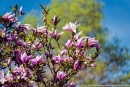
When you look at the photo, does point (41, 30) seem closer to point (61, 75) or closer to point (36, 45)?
point (36, 45)

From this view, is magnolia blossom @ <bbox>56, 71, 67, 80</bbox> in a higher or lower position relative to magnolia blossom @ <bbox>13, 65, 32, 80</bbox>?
lower

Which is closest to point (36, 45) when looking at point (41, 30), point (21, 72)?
point (41, 30)

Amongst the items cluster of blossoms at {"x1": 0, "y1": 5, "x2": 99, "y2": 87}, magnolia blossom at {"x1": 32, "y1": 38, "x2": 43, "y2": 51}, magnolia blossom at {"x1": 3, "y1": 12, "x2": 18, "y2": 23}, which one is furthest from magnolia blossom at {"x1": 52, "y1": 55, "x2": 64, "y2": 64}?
magnolia blossom at {"x1": 3, "y1": 12, "x2": 18, "y2": 23}

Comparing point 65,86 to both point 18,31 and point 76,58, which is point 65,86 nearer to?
point 76,58

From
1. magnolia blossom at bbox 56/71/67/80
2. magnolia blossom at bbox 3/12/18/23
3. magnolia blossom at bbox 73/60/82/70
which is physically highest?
magnolia blossom at bbox 3/12/18/23

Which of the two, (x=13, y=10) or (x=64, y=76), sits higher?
(x=13, y=10)

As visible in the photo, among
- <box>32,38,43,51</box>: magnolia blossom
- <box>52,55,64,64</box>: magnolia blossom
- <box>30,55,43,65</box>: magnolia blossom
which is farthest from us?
<box>32,38,43,51</box>: magnolia blossom

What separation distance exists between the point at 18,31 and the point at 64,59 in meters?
0.45

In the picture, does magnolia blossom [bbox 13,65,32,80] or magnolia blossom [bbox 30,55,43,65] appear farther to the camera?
magnolia blossom [bbox 30,55,43,65]

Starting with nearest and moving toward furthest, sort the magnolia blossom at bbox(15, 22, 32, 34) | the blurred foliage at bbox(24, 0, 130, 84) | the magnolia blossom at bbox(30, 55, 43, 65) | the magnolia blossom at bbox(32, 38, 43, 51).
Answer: the magnolia blossom at bbox(30, 55, 43, 65), the magnolia blossom at bbox(15, 22, 32, 34), the magnolia blossom at bbox(32, 38, 43, 51), the blurred foliage at bbox(24, 0, 130, 84)

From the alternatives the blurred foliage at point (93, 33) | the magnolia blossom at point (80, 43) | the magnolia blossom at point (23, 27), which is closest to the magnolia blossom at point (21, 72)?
the magnolia blossom at point (23, 27)

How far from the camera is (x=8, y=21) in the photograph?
2.98 meters

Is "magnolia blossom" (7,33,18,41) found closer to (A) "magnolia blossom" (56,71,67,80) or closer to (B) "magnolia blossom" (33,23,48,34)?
(B) "magnolia blossom" (33,23,48,34)

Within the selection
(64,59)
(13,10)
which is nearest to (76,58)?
(64,59)
